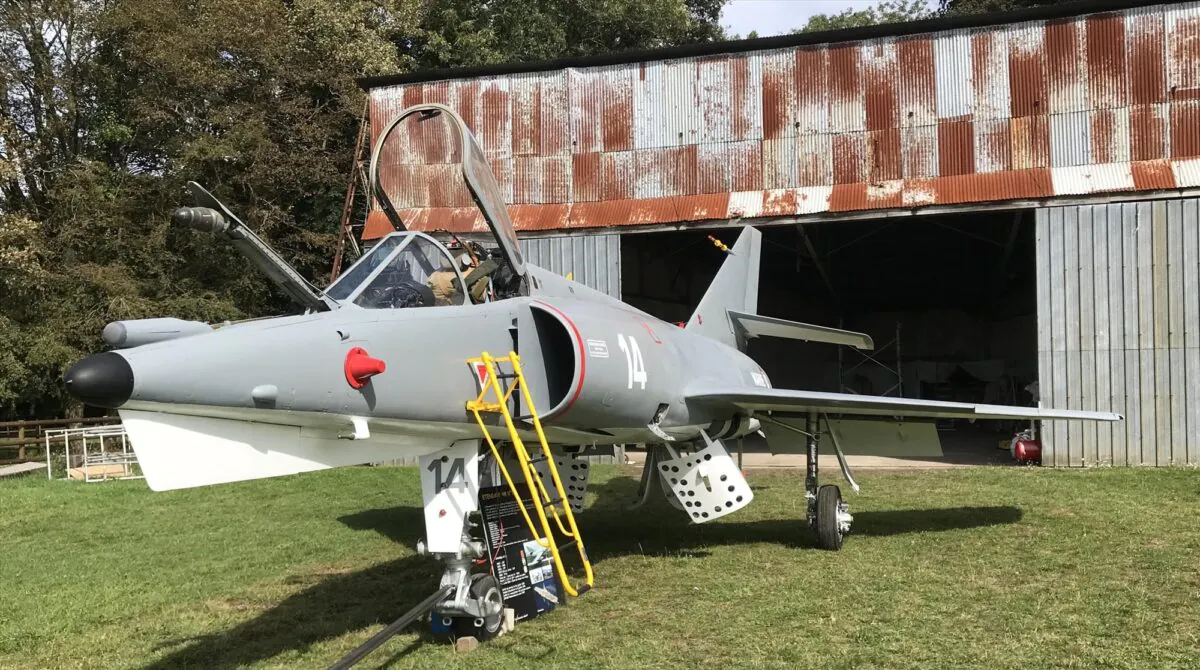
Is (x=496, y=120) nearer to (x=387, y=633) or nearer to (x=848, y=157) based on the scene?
(x=848, y=157)

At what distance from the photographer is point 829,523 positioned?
8438 mm

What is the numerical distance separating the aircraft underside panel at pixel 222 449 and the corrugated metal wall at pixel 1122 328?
43.2 feet

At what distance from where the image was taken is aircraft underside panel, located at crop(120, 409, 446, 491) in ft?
12.6

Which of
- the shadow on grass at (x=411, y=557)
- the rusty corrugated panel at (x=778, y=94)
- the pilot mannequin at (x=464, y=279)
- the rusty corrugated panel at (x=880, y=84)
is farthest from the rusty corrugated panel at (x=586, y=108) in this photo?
the pilot mannequin at (x=464, y=279)

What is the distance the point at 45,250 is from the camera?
80.9 ft

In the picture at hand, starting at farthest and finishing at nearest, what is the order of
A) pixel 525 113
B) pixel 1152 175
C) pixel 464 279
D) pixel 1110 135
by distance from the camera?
pixel 525 113 < pixel 1110 135 < pixel 1152 175 < pixel 464 279

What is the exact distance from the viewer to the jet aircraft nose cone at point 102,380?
3.38 m

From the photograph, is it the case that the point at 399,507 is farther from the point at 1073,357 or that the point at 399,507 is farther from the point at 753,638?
the point at 1073,357

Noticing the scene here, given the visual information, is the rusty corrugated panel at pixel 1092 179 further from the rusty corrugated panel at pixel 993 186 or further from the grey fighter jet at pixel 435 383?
the grey fighter jet at pixel 435 383

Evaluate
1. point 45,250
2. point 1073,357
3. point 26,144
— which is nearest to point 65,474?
point 45,250

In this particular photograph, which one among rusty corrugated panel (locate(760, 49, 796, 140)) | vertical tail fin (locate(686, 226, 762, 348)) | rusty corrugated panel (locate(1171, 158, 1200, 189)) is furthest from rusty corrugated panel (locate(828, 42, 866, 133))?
rusty corrugated panel (locate(1171, 158, 1200, 189))

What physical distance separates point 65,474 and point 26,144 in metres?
13.9

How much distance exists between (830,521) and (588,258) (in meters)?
9.49

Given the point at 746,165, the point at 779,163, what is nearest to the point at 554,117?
the point at 746,165
